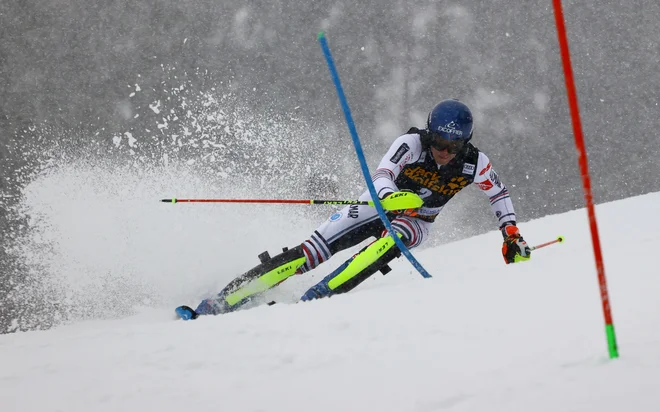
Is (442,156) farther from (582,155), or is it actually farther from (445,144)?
(582,155)

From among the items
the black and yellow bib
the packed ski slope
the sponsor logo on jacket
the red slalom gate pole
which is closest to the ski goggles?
the black and yellow bib

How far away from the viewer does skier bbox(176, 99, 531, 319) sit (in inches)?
159

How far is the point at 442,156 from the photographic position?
4340mm

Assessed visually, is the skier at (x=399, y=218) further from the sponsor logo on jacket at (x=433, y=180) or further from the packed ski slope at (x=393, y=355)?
the packed ski slope at (x=393, y=355)

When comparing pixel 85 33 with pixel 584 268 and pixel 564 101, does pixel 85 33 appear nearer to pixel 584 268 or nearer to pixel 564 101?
pixel 564 101

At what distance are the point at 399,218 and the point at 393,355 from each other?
232cm

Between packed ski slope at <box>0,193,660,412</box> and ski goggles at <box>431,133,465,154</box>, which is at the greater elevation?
ski goggles at <box>431,133,465,154</box>

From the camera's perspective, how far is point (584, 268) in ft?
10.5

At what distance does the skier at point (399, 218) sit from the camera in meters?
4.03

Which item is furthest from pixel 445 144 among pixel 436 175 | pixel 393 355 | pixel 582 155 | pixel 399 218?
pixel 582 155

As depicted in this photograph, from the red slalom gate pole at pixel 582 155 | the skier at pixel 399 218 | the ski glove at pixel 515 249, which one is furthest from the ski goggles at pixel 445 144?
the red slalom gate pole at pixel 582 155

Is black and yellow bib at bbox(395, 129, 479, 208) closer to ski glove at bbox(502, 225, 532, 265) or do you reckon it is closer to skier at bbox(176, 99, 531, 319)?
skier at bbox(176, 99, 531, 319)

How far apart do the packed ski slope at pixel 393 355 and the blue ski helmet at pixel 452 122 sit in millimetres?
1065

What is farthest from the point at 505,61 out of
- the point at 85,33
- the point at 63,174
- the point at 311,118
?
the point at 63,174
